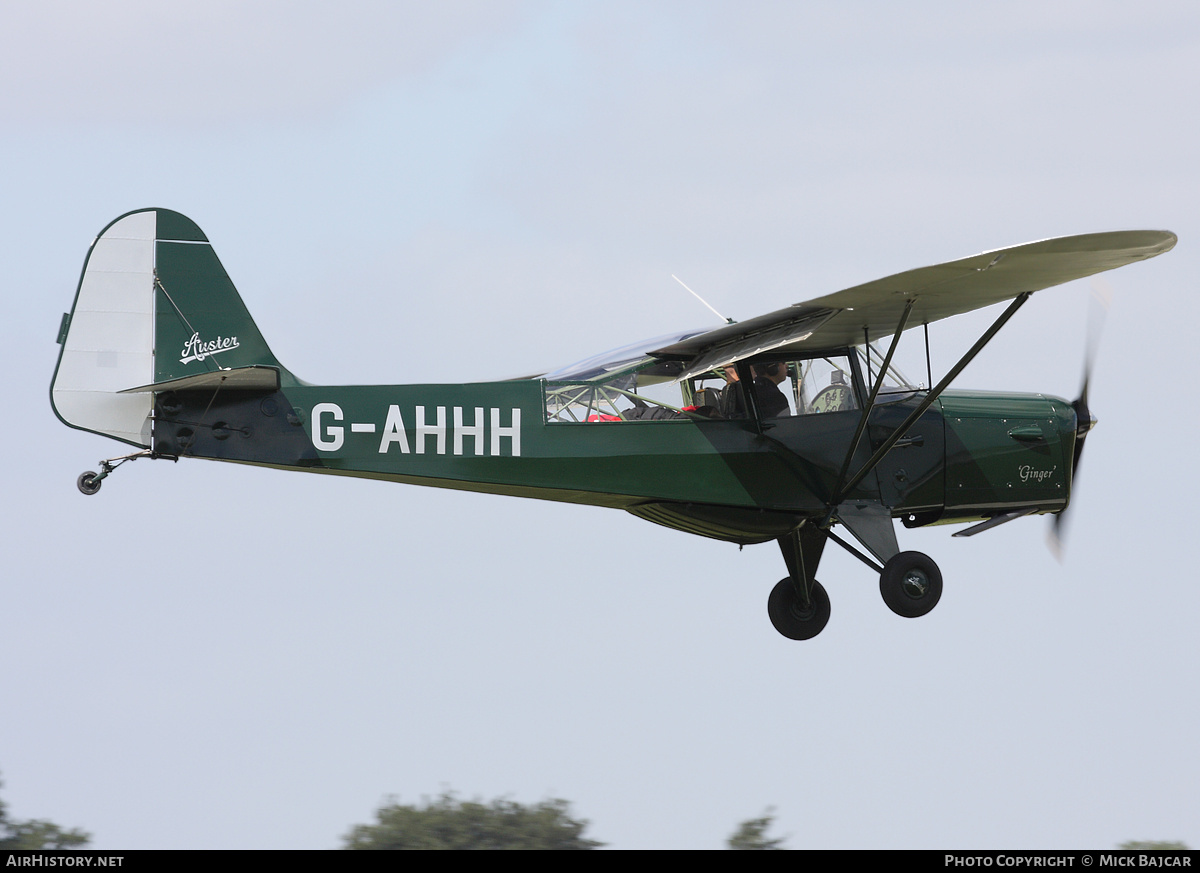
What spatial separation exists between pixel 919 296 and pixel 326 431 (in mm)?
4095

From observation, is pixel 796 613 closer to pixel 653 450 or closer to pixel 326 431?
pixel 653 450

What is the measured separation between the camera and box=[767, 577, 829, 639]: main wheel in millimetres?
12281

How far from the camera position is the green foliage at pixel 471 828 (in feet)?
41.3

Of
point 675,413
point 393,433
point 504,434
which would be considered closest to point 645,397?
point 675,413

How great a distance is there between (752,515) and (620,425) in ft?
3.95

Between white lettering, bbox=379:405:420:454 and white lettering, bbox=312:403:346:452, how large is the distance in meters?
0.28

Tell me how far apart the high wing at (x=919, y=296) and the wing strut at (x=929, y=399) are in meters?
0.13

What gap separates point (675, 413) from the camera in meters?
11.1

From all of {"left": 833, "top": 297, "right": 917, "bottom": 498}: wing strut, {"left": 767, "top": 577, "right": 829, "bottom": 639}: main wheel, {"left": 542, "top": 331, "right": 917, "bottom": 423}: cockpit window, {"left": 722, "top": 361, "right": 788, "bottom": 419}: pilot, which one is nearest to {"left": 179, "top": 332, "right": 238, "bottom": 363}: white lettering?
{"left": 542, "top": 331, "right": 917, "bottom": 423}: cockpit window

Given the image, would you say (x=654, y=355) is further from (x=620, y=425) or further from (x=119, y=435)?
(x=119, y=435)

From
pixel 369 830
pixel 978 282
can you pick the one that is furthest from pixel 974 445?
pixel 369 830

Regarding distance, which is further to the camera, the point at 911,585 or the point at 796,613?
the point at 796,613
